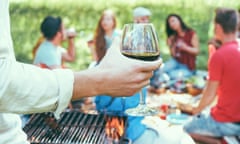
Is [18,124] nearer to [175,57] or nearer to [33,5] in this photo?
[175,57]

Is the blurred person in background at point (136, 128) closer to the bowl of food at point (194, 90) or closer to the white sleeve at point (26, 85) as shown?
the white sleeve at point (26, 85)

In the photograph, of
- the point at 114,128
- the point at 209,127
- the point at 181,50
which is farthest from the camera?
the point at 181,50

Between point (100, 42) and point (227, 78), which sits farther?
point (100, 42)

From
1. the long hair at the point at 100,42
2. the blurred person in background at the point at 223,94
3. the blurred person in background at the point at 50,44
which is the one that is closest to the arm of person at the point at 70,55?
the long hair at the point at 100,42

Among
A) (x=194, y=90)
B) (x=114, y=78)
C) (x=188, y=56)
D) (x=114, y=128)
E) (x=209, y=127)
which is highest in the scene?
(x=114, y=78)

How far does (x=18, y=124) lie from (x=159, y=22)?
814 centimetres

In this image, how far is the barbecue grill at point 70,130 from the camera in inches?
80.5

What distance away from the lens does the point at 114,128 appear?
2146 millimetres

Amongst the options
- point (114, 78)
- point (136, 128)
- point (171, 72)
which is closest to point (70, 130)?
point (136, 128)

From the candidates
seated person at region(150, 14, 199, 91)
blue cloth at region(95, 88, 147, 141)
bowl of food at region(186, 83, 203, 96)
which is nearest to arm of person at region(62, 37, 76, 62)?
seated person at region(150, 14, 199, 91)

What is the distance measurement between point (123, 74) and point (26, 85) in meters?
0.24

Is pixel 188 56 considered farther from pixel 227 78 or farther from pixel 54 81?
pixel 54 81

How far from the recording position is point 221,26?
3.91 metres

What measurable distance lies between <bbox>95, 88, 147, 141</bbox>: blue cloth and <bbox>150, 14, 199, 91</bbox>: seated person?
3.63m
